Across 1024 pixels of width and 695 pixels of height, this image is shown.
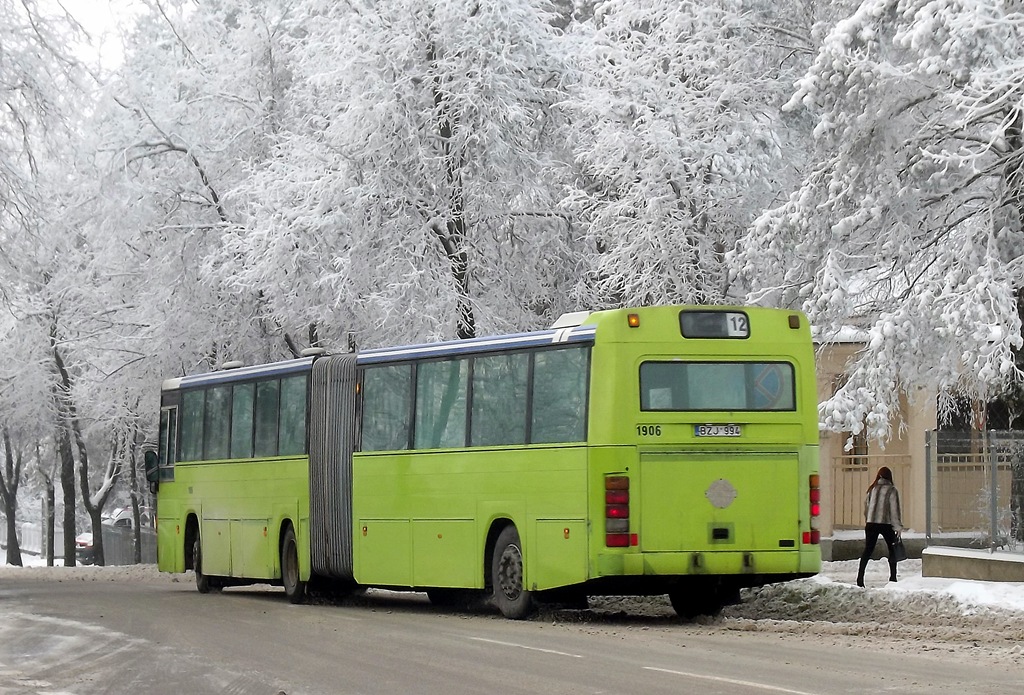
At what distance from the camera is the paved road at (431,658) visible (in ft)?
40.5

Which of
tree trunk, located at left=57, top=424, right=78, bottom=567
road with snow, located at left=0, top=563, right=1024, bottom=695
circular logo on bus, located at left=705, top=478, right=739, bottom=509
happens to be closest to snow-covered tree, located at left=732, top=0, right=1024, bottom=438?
road with snow, located at left=0, top=563, right=1024, bottom=695

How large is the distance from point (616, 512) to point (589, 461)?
58 centimetres

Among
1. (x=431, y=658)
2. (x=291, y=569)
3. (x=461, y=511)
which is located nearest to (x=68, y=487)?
(x=291, y=569)

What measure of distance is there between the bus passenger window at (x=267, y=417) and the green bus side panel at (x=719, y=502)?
26.9 feet

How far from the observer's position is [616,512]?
18031mm

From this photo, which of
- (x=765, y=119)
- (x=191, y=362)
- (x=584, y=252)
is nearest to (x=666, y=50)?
(x=765, y=119)

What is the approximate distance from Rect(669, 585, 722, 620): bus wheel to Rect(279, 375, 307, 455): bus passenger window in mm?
6464

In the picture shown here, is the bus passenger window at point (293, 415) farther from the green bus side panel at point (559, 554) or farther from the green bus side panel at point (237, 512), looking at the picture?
the green bus side panel at point (559, 554)

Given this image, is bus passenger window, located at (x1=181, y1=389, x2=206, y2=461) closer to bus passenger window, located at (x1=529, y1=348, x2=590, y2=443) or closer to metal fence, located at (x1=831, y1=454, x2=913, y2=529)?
bus passenger window, located at (x1=529, y1=348, x2=590, y2=443)

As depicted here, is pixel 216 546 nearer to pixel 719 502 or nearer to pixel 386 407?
pixel 386 407

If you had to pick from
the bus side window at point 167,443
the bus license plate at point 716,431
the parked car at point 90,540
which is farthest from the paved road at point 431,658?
the parked car at point 90,540

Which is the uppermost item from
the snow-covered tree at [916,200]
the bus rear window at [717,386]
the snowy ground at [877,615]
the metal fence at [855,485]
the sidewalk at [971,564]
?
the snow-covered tree at [916,200]

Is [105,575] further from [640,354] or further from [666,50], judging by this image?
[640,354]

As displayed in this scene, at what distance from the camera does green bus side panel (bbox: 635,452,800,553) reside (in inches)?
715
